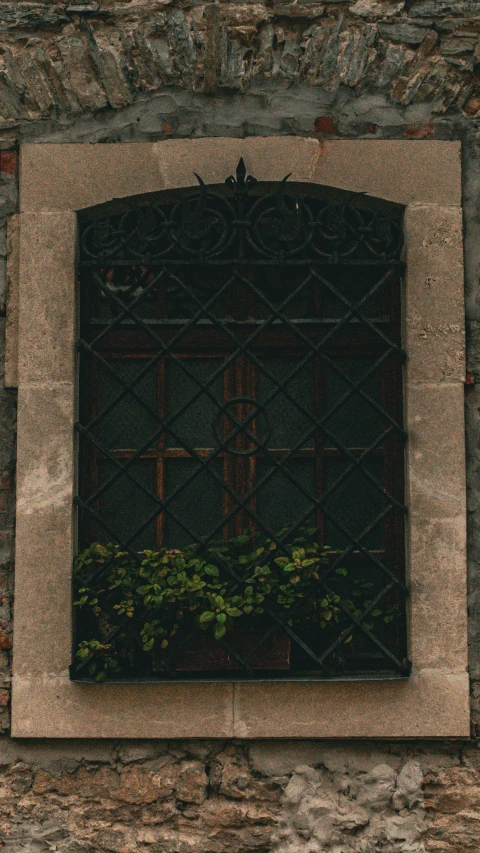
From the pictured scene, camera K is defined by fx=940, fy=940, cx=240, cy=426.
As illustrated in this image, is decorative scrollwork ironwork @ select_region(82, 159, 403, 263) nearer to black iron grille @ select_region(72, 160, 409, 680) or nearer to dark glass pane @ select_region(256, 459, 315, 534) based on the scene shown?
black iron grille @ select_region(72, 160, 409, 680)

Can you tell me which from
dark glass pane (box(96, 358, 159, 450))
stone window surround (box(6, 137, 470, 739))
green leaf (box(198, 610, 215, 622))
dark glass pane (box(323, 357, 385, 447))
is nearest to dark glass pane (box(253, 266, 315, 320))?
dark glass pane (box(323, 357, 385, 447))

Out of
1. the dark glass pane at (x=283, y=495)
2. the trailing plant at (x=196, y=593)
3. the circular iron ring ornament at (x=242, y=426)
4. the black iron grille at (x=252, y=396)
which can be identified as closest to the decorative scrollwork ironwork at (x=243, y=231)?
the black iron grille at (x=252, y=396)

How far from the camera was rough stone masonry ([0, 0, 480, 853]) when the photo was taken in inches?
132

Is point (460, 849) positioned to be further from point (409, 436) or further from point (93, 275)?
point (93, 275)

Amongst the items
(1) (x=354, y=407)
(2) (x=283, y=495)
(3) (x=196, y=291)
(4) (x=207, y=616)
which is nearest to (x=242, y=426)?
(2) (x=283, y=495)

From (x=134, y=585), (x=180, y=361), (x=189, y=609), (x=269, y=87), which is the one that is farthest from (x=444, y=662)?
(x=269, y=87)

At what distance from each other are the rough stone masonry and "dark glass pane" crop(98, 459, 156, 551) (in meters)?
0.37

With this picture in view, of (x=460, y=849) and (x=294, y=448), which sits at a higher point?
(x=294, y=448)

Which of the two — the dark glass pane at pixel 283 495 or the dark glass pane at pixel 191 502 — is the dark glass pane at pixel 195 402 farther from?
the dark glass pane at pixel 283 495

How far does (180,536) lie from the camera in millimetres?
3621

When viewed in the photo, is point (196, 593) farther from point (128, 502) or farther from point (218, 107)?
point (218, 107)

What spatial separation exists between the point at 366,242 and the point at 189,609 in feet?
4.95

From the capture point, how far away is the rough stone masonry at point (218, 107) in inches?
132

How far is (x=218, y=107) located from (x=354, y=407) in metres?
1.27
